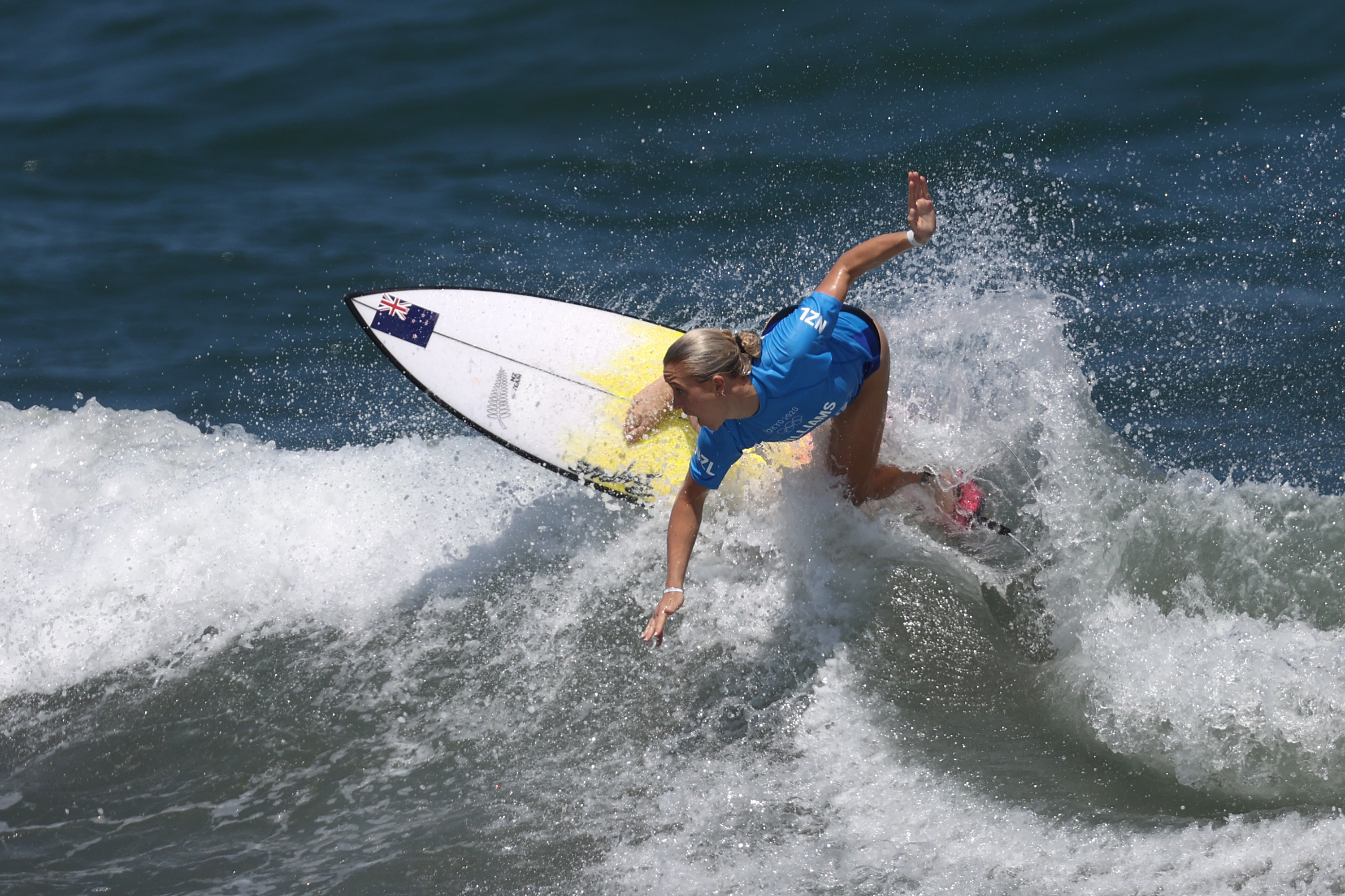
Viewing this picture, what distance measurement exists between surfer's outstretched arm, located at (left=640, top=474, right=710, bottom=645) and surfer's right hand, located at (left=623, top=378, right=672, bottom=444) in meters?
1.28

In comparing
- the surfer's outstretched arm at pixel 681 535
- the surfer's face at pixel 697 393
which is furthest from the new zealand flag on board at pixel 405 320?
the surfer's face at pixel 697 393

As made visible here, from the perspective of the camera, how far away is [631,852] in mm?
3789

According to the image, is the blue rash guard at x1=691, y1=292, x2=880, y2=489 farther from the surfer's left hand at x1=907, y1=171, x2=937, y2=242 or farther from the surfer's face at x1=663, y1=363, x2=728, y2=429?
the surfer's left hand at x1=907, y1=171, x2=937, y2=242

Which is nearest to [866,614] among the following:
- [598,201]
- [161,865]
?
[161,865]

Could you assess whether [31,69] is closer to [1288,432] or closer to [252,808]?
[252,808]

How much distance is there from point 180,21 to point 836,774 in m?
→ 11.7

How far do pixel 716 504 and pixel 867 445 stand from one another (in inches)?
35.7

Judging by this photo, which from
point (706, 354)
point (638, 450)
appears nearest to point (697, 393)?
point (706, 354)

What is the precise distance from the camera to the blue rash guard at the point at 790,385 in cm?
396

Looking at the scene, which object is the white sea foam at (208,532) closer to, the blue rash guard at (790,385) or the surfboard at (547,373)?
the surfboard at (547,373)

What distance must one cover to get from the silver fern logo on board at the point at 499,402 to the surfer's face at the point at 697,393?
6.49ft

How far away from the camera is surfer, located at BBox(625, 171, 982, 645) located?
372 cm

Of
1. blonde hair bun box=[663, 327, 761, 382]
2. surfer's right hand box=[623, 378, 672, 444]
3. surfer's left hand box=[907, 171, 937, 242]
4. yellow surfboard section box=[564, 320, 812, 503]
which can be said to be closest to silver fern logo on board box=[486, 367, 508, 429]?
yellow surfboard section box=[564, 320, 812, 503]

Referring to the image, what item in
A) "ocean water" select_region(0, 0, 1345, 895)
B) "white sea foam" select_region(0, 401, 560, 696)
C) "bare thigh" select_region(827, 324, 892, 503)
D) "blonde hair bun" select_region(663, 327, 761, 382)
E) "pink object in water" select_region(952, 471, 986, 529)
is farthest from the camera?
"white sea foam" select_region(0, 401, 560, 696)
